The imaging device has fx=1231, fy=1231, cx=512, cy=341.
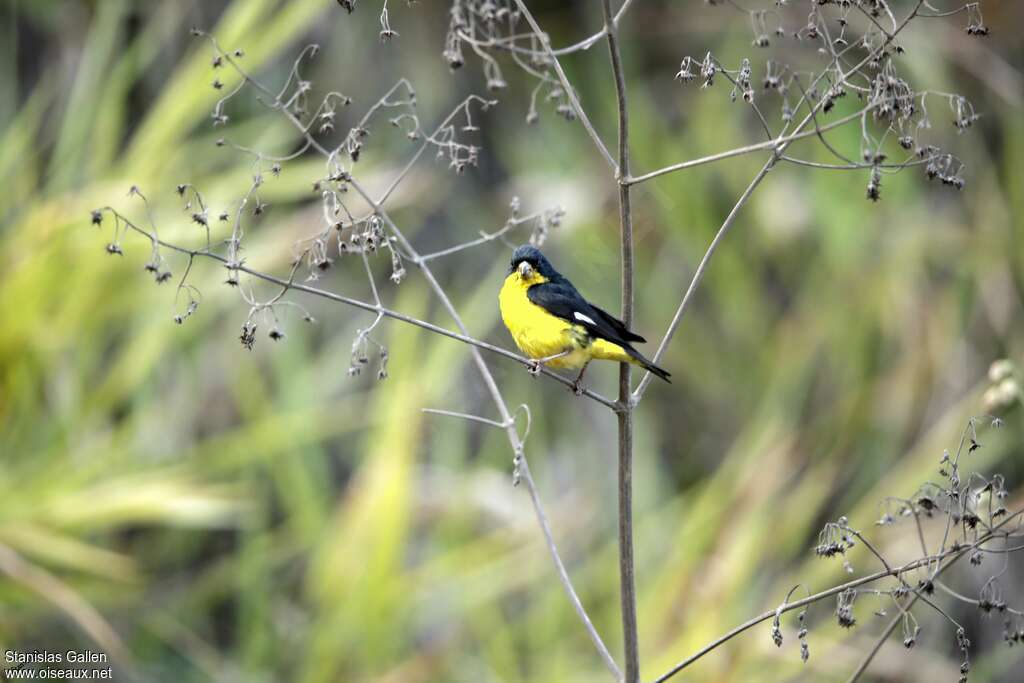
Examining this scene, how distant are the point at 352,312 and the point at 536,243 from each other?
3719 mm

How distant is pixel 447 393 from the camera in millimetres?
5137

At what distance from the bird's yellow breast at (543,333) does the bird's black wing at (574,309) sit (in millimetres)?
15

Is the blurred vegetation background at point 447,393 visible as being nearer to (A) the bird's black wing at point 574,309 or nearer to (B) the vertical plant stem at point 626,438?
(A) the bird's black wing at point 574,309

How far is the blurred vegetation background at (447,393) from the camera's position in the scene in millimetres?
4379

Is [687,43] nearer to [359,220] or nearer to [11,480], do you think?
[11,480]

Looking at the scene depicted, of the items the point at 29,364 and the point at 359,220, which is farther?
the point at 29,364

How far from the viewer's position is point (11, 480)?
14.4ft

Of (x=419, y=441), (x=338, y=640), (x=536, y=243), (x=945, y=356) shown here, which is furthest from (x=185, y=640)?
(x=945, y=356)

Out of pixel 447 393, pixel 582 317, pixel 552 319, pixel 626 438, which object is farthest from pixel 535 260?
pixel 447 393

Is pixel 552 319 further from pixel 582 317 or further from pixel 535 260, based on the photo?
pixel 535 260

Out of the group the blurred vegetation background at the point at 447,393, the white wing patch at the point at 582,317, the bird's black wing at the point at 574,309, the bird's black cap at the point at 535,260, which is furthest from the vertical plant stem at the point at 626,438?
the blurred vegetation background at the point at 447,393

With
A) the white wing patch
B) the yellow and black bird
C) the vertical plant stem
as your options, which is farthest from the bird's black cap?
the vertical plant stem

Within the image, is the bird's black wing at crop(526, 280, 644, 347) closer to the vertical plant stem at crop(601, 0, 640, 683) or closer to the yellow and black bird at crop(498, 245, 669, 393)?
the yellow and black bird at crop(498, 245, 669, 393)

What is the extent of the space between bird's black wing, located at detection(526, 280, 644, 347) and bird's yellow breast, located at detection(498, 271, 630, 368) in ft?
0.05
